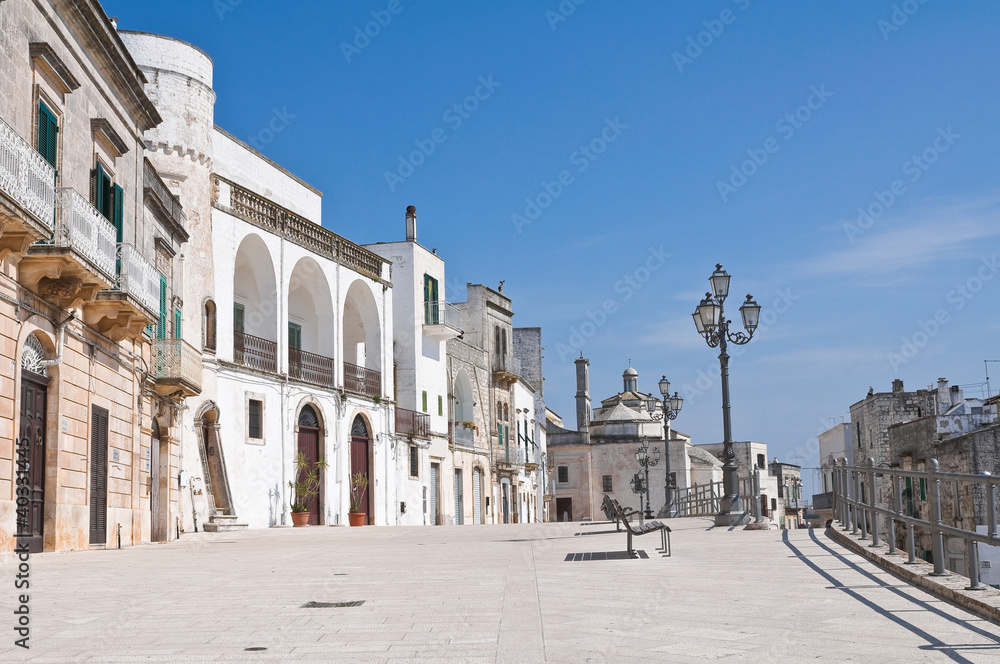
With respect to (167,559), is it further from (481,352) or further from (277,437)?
(481,352)

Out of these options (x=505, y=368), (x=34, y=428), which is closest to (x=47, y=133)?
(x=34, y=428)

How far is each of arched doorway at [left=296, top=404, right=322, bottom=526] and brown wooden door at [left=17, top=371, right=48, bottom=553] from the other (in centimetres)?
1743

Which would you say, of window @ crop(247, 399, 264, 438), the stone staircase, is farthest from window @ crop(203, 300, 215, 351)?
the stone staircase


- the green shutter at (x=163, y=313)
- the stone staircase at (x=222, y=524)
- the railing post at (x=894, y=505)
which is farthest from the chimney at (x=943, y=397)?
the railing post at (x=894, y=505)

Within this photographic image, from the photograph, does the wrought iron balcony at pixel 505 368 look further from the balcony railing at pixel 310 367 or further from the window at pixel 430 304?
the balcony railing at pixel 310 367

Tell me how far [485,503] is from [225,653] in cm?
4399

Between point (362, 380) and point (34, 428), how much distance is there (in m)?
22.8

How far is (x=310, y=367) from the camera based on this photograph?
3409 centimetres

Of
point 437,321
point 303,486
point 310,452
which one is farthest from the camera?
point 437,321

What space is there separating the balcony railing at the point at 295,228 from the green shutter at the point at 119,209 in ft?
34.5

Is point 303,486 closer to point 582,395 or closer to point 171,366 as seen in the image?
point 171,366

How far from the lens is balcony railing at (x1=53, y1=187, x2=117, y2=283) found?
14.3 m

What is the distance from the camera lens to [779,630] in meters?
6.50

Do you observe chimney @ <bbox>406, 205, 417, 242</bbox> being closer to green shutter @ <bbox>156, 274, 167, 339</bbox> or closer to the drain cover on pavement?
green shutter @ <bbox>156, 274, 167, 339</bbox>
